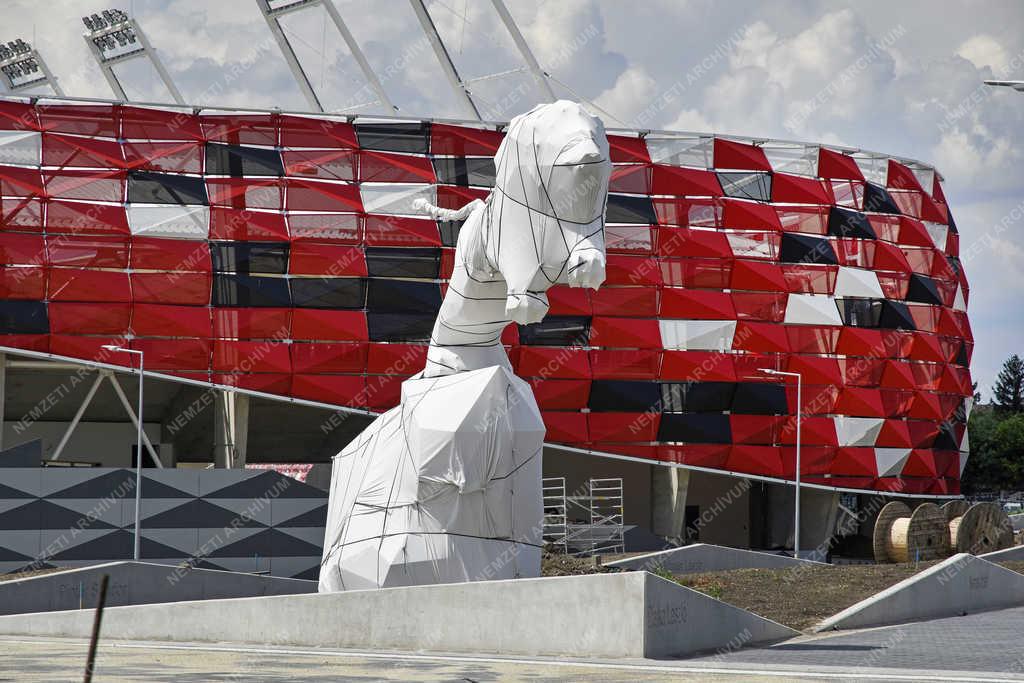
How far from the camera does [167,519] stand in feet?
129

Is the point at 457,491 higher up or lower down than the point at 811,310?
lower down

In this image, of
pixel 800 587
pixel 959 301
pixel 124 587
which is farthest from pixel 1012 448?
→ pixel 124 587

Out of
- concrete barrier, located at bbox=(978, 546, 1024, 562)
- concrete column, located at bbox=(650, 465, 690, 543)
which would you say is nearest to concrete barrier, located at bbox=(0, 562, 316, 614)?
concrete barrier, located at bbox=(978, 546, 1024, 562)

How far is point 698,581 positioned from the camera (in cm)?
2709

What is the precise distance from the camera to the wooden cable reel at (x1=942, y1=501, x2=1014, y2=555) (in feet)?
122

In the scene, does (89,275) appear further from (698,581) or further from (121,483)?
(698,581)

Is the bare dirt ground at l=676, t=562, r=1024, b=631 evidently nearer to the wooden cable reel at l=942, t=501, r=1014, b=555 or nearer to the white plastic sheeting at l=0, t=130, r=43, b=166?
the wooden cable reel at l=942, t=501, r=1014, b=555

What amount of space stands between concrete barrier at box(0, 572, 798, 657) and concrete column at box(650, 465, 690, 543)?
30099 millimetres

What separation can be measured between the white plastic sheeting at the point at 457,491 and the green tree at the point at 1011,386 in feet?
365

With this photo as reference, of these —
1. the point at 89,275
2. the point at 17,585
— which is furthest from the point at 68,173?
the point at 17,585

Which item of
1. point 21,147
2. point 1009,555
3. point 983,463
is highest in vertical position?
point 21,147

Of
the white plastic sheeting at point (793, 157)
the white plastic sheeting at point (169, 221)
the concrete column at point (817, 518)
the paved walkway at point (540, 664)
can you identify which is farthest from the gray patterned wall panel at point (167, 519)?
the white plastic sheeting at point (793, 157)

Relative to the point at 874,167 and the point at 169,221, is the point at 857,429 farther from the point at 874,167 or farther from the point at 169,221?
the point at 169,221

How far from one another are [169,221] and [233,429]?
699 cm
